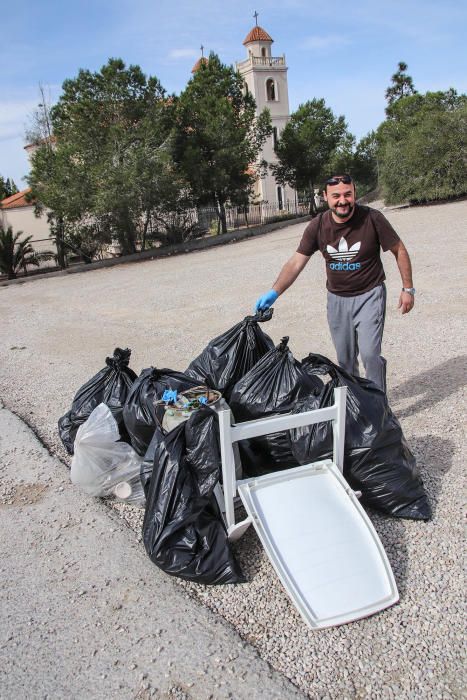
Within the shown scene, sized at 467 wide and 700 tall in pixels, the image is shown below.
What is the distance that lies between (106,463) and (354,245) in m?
2.04

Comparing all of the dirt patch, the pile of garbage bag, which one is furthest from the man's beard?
the dirt patch

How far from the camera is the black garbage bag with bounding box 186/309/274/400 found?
3.62m

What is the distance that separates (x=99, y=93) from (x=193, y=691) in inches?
833

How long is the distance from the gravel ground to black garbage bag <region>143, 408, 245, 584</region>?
120mm

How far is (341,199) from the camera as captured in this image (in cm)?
350

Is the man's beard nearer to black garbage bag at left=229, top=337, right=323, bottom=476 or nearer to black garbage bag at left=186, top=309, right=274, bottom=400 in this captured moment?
black garbage bag at left=186, top=309, right=274, bottom=400

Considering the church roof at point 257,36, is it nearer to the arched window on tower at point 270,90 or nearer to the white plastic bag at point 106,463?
the arched window on tower at point 270,90

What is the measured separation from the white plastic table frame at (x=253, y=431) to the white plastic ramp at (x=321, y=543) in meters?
0.08

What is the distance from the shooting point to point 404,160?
22406 mm

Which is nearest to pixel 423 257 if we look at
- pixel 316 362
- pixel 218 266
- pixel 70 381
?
pixel 218 266

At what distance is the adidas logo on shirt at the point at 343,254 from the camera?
3.71 m

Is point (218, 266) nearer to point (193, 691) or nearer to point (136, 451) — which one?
point (136, 451)

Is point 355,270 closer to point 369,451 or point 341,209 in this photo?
point 341,209

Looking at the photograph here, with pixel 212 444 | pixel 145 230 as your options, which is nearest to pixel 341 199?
pixel 212 444
